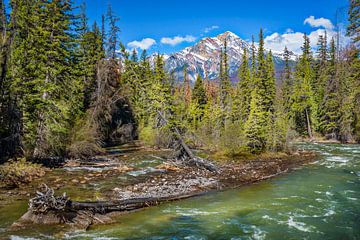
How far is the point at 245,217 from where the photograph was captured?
12.4m

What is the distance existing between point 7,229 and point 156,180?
989 cm

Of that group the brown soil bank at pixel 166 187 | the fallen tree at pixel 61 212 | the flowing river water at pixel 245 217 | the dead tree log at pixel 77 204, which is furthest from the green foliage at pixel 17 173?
the fallen tree at pixel 61 212

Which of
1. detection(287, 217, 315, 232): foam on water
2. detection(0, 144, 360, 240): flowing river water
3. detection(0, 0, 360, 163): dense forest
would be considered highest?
detection(0, 0, 360, 163): dense forest

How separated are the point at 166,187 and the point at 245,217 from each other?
5687 mm

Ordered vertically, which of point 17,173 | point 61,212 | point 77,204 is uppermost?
point 17,173

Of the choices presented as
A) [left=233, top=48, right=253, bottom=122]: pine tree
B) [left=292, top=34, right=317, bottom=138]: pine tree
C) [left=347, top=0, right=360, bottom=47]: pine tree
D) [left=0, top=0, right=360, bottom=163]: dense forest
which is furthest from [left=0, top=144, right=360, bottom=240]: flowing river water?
[left=292, top=34, right=317, bottom=138]: pine tree

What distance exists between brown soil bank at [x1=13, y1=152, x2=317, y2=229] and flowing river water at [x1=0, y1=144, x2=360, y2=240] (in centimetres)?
52

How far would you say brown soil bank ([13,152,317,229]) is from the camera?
10859mm

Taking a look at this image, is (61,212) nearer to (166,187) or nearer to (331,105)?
(166,187)

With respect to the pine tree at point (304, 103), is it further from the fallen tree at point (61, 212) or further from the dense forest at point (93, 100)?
the fallen tree at point (61, 212)

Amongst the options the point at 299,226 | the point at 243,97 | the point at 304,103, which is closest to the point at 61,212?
the point at 299,226

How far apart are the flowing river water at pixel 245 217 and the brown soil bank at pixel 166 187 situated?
519mm

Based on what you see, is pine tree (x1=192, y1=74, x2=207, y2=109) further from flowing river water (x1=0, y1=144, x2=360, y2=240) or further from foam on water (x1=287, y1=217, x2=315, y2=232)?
foam on water (x1=287, y1=217, x2=315, y2=232)

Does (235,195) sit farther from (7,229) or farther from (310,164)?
(310,164)
